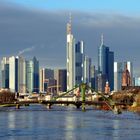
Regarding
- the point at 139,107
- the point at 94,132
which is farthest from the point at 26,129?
the point at 139,107

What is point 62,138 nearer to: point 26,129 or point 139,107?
point 26,129

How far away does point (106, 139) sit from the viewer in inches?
3051

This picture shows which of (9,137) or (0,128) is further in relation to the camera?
(0,128)

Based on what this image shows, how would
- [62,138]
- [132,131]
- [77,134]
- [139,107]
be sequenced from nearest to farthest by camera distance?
[62,138] < [77,134] < [132,131] < [139,107]

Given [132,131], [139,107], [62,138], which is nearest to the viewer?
[62,138]

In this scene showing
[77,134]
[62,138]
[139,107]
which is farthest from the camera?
[139,107]

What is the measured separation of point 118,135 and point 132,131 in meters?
7.60

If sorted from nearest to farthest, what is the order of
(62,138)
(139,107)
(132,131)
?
(62,138)
(132,131)
(139,107)

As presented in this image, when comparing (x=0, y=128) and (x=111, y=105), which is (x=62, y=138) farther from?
(x=111, y=105)

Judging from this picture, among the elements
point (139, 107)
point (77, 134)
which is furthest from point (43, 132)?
point (139, 107)

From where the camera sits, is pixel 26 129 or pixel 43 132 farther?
pixel 26 129

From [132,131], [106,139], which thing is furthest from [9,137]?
[132,131]

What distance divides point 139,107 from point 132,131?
97039mm

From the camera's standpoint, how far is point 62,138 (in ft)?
254
